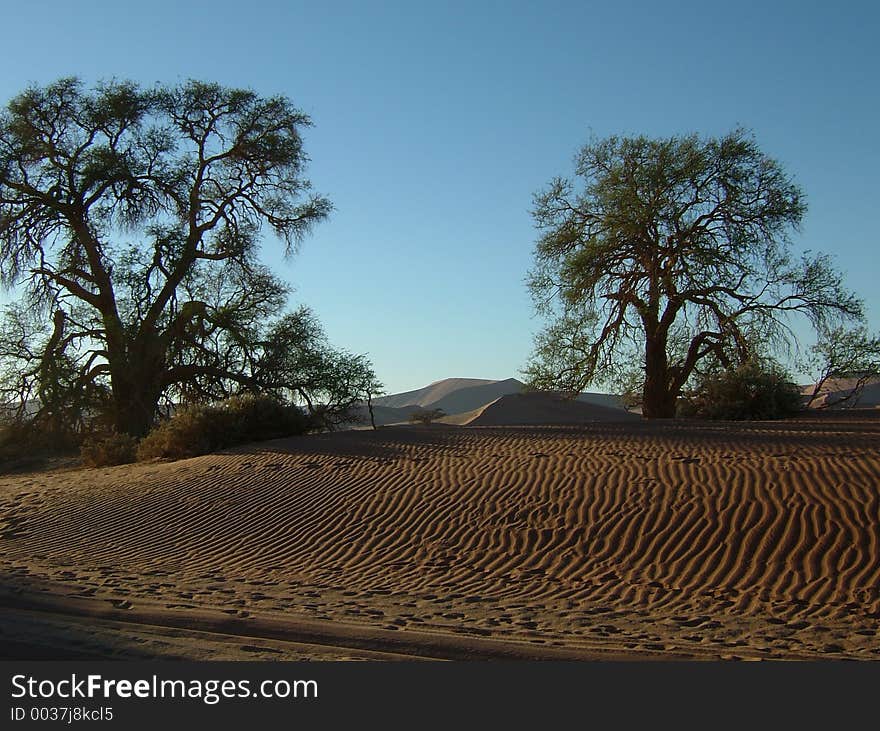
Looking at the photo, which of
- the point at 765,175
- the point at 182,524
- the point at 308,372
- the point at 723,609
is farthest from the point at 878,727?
the point at 308,372

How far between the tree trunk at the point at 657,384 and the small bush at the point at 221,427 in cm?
935

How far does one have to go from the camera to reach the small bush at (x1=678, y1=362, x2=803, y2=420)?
20719mm

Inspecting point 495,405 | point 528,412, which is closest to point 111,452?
point 528,412

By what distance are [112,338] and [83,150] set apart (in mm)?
5964

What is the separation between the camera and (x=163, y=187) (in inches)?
1062

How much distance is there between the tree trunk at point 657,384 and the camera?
23.1 metres

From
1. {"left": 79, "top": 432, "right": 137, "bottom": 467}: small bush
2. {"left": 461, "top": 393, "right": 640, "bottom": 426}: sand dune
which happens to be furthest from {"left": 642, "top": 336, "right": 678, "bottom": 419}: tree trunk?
{"left": 79, "top": 432, "right": 137, "bottom": 467}: small bush

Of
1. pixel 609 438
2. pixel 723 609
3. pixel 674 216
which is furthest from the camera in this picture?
pixel 674 216

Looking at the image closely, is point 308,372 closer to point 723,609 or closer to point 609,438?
point 609,438

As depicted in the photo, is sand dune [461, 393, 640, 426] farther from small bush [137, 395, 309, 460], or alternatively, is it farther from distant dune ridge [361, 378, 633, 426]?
small bush [137, 395, 309, 460]

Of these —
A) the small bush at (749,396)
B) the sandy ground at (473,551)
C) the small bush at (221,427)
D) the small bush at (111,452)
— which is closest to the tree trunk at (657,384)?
the small bush at (749,396)

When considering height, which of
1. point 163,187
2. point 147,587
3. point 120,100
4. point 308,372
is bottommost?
point 147,587

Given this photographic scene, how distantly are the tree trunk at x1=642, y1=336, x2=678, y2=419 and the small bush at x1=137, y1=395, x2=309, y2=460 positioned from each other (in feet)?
30.7

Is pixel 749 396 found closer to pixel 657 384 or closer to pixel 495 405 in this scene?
pixel 657 384
